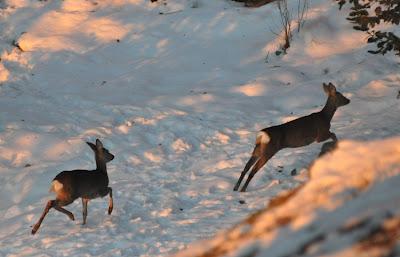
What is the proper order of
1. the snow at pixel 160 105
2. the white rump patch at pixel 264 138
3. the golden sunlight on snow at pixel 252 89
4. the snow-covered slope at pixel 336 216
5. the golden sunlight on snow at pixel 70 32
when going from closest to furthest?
the snow-covered slope at pixel 336 216 < the snow at pixel 160 105 < the white rump patch at pixel 264 138 < the golden sunlight on snow at pixel 252 89 < the golden sunlight on snow at pixel 70 32

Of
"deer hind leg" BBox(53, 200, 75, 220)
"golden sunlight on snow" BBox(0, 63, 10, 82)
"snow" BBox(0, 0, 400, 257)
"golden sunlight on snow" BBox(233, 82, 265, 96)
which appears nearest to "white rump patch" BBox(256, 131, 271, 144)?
"snow" BBox(0, 0, 400, 257)

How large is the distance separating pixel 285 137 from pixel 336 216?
7.01 metres

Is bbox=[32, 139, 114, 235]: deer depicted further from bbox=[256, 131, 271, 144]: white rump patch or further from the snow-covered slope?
the snow-covered slope

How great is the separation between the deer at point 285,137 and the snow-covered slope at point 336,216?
20.2ft

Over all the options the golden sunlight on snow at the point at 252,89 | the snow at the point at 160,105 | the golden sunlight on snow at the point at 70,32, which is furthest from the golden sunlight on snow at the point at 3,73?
the golden sunlight on snow at the point at 252,89

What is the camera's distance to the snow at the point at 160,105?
9062 millimetres

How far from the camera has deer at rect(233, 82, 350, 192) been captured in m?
9.77

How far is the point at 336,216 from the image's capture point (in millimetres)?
2941

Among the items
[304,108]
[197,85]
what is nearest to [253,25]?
[197,85]

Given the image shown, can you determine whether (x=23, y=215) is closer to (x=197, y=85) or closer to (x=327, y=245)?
(x=197, y=85)

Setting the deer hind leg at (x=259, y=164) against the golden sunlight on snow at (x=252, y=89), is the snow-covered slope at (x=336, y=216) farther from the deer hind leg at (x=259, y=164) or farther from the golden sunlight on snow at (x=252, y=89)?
the golden sunlight on snow at (x=252, y=89)

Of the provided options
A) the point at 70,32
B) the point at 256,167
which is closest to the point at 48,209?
the point at 256,167

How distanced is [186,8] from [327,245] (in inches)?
633

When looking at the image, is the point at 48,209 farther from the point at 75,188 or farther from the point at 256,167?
the point at 256,167
